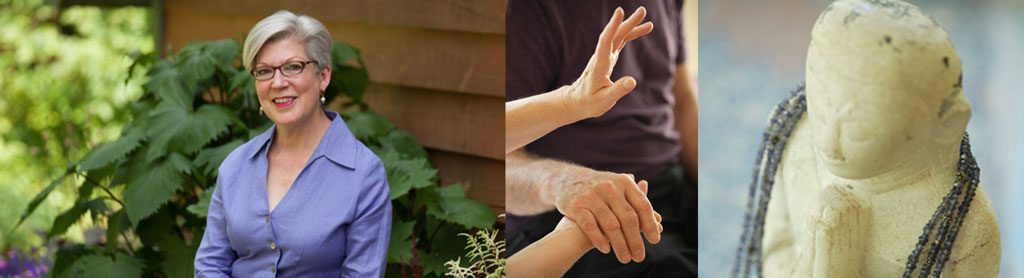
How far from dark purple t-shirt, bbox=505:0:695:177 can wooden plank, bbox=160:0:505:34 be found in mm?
1041

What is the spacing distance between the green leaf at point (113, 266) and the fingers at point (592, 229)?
1581mm

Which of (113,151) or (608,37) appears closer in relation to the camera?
(608,37)

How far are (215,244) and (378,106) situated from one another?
118cm

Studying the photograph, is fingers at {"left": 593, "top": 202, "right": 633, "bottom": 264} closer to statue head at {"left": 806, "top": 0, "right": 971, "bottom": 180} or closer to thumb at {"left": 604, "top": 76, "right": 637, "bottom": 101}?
thumb at {"left": 604, "top": 76, "right": 637, "bottom": 101}

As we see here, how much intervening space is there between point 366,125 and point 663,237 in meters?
1.30

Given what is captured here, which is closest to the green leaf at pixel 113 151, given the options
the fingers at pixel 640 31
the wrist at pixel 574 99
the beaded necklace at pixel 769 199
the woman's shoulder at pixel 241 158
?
the woman's shoulder at pixel 241 158

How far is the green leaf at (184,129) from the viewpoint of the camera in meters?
3.13

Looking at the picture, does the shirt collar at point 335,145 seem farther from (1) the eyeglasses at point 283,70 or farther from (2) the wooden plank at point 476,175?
(2) the wooden plank at point 476,175

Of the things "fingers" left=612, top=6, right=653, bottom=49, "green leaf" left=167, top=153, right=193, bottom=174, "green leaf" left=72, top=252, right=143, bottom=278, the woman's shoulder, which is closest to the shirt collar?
the woman's shoulder

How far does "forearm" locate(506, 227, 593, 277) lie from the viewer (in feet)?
6.77

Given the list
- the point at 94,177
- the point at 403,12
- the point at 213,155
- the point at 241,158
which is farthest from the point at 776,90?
the point at 94,177

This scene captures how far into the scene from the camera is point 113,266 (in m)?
3.21

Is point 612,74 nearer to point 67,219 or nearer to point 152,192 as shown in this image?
point 152,192

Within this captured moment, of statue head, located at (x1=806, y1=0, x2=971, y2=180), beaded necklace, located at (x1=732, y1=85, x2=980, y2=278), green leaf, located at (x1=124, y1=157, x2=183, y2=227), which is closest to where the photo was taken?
statue head, located at (x1=806, y1=0, x2=971, y2=180)
